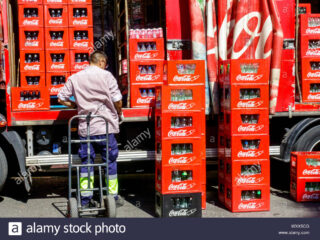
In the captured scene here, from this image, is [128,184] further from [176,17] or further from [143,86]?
[176,17]

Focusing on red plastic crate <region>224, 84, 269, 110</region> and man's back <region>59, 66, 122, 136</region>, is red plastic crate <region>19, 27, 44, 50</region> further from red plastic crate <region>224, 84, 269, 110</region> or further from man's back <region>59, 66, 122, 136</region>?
red plastic crate <region>224, 84, 269, 110</region>

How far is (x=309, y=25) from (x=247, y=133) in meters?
2.07

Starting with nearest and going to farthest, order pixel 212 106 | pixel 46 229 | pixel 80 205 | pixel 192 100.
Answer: pixel 46 229
pixel 80 205
pixel 192 100
pixel 212 106

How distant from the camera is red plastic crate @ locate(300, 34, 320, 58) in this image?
7.18 m

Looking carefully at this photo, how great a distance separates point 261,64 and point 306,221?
83.1 inches

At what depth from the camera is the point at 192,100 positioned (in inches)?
239

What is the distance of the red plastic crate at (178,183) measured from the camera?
6082 mm

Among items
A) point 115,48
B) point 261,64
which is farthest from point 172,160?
point 115,48

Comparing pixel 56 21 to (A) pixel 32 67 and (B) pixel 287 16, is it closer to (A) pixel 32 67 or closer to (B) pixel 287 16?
(A) pixel 32 67

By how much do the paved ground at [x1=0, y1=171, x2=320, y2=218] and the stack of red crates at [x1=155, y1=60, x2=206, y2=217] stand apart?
35cm

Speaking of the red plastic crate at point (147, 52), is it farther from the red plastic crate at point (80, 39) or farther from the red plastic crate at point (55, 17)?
the red plastic crate at point (55, 17)

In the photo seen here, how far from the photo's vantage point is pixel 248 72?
20.8 feet

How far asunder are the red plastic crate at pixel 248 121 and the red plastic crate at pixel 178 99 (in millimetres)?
502

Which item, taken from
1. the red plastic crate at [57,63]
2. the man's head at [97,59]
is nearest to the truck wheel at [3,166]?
the red plastic crate at [57,63]
